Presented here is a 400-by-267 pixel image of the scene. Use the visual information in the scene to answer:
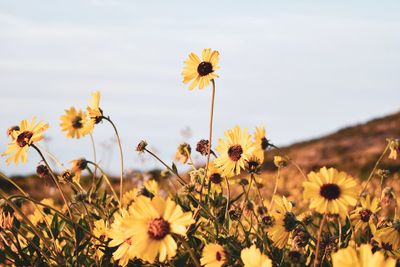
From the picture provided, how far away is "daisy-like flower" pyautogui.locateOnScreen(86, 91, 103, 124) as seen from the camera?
2.67m

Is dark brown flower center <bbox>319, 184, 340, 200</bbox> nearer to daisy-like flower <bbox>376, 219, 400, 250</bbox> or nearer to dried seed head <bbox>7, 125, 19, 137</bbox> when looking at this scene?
daisy-like flower <bbox>376, 219, 400, 250</bbox>

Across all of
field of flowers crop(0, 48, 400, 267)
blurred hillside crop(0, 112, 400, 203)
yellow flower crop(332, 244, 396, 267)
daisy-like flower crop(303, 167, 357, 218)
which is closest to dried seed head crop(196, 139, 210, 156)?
field of flowers crop(0, 48, 400, 267)

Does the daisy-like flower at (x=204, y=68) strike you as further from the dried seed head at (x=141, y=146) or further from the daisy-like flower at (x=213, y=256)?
the daisy-like flower at (x=213, y=256)

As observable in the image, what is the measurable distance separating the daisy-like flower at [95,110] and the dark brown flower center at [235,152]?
59 cm

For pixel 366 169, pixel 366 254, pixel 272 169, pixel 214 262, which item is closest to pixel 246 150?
pixel 214 262

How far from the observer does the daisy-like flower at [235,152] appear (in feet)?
7.94

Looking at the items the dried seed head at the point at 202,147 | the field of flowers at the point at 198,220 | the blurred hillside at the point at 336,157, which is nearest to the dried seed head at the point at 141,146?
the field of flowers at the point at 198,220

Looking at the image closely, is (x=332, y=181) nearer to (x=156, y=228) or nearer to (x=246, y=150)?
(x=156, y=228)

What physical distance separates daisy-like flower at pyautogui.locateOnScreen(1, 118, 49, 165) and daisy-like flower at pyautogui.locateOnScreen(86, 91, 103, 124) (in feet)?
0.87

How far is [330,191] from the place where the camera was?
1765 millimetres

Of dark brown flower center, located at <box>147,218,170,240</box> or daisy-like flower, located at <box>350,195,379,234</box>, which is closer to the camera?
dark brown flower center, located at <box>147,218,170,240</box>

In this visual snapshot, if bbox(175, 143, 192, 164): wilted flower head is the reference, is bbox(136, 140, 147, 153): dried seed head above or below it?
below

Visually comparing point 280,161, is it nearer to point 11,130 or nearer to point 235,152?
point 235,152

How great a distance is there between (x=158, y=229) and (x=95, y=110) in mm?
1144
